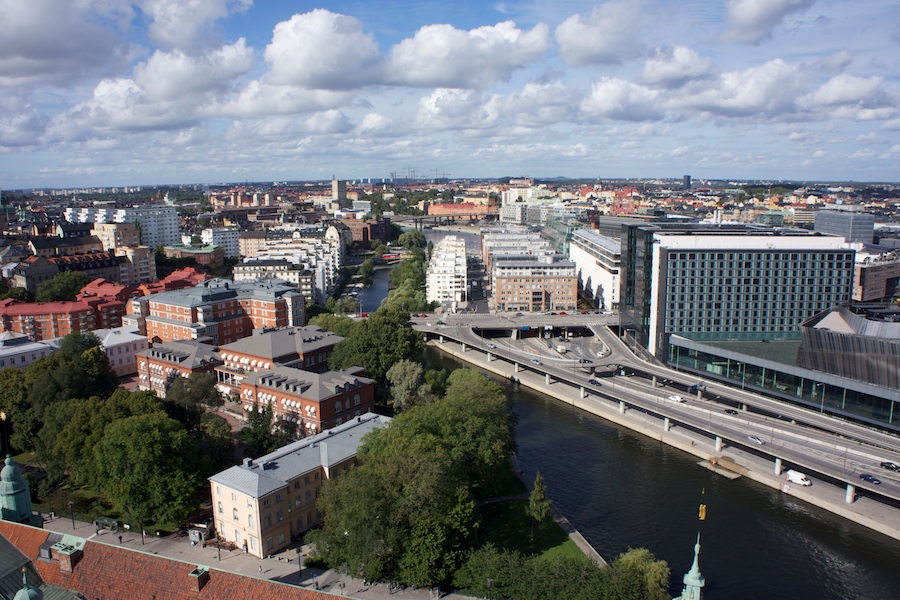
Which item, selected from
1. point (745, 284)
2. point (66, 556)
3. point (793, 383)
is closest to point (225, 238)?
point (745, 284)

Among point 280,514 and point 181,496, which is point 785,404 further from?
point 181,496

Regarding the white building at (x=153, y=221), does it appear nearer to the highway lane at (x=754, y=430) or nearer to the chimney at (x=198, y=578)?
the highway lane at (x=754, y=430)

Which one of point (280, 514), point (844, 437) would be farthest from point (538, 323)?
point (280, 514)

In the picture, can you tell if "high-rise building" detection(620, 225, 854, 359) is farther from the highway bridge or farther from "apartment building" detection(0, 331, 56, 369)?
"apartment building" detection(0, 331, 56, 369)

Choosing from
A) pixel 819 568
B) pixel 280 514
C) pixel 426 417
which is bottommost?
pixel 819 568

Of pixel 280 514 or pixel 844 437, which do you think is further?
pixel 844 437
